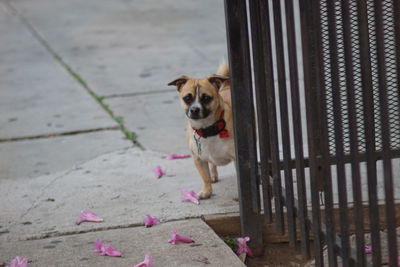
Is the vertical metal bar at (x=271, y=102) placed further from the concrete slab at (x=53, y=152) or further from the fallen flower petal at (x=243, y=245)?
the concrete slab at (x=53, y=152)

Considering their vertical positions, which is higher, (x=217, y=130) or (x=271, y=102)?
(x=271, y=102)

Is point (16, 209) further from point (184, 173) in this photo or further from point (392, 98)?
point (392, 98)

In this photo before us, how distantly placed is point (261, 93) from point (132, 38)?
6097 millimetres

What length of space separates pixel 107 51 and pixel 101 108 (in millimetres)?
2238

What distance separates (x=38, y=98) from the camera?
7332mm

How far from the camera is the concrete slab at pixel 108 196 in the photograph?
4352mm

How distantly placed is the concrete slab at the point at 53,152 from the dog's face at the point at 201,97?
1.30 metres

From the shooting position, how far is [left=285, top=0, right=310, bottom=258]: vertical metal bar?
318 centimetres

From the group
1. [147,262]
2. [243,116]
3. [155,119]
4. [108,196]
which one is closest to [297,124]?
[243,116]

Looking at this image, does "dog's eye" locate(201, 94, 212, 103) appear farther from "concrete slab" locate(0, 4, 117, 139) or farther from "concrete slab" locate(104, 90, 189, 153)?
"concrete slab" locate(0, 4, 117, 139)

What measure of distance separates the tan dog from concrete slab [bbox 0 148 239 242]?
0.22 m

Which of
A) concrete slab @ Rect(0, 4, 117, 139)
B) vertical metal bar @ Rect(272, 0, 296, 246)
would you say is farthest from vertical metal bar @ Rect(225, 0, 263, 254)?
concrete slab @ Rect(0, 4, 117, 139)

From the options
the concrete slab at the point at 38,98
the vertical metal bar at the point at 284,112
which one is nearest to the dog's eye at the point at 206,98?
the vertical metal bar at the point at 284,112

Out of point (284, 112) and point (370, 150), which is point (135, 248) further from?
point (370, 150)
